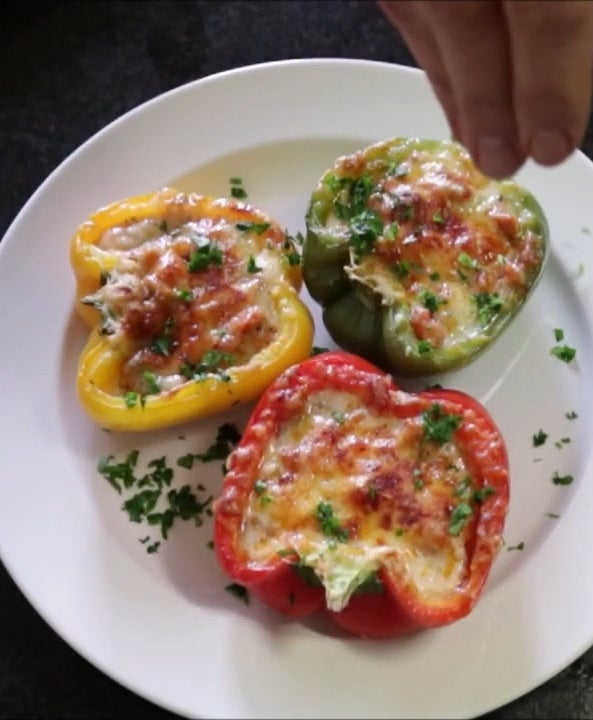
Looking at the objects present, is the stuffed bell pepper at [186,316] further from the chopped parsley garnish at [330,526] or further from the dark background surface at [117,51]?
the dark background surface at [117,51]

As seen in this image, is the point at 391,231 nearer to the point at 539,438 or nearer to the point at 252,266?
the point at 252,266

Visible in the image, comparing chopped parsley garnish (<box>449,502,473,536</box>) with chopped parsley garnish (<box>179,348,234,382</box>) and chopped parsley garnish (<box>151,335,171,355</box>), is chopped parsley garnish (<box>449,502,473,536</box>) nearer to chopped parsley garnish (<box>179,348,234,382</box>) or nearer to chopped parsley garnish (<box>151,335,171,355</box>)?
chopped parsley garnish (<box>179,348,234,382</box>)

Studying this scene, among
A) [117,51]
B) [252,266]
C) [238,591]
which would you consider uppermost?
[117,51]

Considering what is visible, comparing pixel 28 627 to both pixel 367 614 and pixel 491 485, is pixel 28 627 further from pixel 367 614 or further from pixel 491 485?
pixel 491 485

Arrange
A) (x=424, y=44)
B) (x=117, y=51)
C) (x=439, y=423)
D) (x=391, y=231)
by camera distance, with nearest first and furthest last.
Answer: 1. (x=424, y=44)
2. (x=439, y=423)
3. (x=391, y=231)
4. (x=117, y=51)

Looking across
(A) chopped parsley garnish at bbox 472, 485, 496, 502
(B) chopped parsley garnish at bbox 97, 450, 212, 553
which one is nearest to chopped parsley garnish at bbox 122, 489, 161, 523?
(B) chopped parsley garnish at bbox 97, 450, 212, 553

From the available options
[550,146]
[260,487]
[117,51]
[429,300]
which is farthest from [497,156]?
[117,51]

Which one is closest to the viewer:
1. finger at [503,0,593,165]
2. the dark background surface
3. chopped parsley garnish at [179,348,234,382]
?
finger at [503,0,593,165]

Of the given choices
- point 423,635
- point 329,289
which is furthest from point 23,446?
point 423,635
